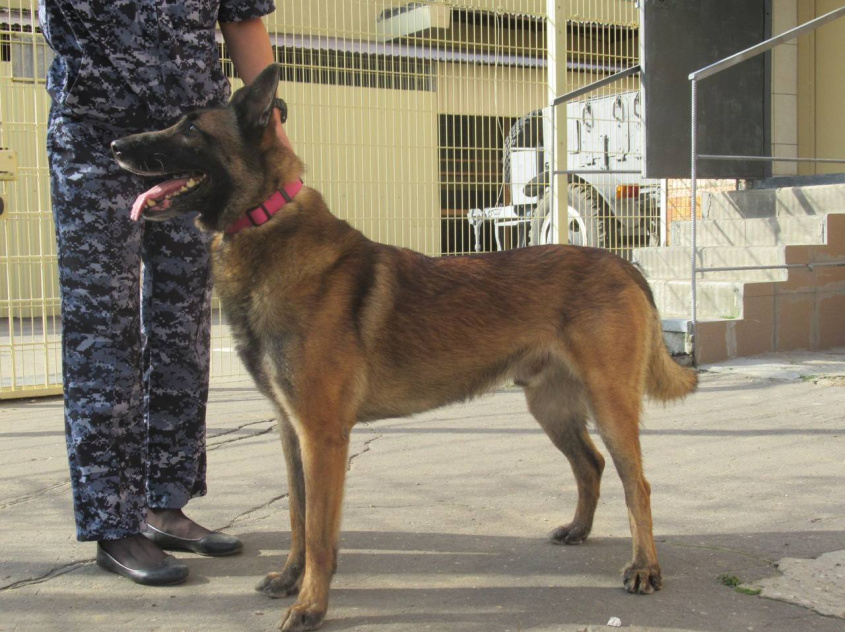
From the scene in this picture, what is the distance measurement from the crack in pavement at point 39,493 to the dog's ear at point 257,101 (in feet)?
7.51

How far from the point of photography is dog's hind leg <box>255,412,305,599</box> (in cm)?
322

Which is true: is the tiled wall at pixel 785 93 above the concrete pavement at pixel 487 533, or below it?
above

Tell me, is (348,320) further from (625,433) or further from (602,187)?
(602,187)

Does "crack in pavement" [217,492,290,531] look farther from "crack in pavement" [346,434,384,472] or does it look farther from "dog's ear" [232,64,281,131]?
"dog's ear" [232,64,281,131]

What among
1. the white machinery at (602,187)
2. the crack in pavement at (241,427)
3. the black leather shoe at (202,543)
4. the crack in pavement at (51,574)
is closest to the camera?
the crack in pavement at (51,574)

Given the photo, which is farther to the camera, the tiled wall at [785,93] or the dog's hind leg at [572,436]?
the tiled wall at [785,93]

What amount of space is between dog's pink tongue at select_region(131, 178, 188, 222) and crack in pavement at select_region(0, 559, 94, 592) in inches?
53.5

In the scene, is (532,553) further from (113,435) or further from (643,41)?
(643,41)

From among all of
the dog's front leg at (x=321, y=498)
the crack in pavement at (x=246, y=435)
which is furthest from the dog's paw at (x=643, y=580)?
the crack in pavement at (x=246, y=435)

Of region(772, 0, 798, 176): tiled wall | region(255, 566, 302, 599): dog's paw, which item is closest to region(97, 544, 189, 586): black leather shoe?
region(255, 566, 302, 599): dog's paw

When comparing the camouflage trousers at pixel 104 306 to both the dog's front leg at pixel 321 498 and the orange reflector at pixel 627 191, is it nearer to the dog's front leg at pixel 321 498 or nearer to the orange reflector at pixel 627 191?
the dog's front leg at pixel 321 498

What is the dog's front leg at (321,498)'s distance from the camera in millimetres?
3016

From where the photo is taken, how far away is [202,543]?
11.9 ft

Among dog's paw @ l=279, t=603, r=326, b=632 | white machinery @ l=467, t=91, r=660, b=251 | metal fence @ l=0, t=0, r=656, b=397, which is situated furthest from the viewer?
white machinery @ l=467, t=91, r=660, b=251
